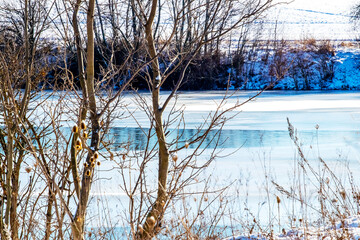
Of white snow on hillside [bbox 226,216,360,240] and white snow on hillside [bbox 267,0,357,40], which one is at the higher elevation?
white snow on hillside [bbox 267,0,357,40]

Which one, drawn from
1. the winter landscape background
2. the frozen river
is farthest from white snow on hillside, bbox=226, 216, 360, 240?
the frozen river

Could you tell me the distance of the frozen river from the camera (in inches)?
238

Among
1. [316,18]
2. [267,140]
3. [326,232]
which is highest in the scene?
[316,18]

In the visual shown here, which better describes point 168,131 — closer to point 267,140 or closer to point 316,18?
point 267,140

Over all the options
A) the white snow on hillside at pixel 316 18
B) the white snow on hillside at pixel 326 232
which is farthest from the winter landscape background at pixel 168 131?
the white snow on hillside at pixel 316 18

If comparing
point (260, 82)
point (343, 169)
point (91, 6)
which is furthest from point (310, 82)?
point (91, 6)

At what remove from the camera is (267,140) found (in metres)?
9.24

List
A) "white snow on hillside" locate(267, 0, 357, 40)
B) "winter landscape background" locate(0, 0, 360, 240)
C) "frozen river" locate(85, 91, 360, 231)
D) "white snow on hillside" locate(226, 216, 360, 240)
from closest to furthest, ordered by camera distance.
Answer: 1. "winter landscape background" locate(0, 0, 360, 240)
2. "white snow on hillside" locate(226, 216, 360, 240)
3. "frozen river" locate(85, 91, 360, 231)
4. "white snow on hillside" locate(267, 0, 357, 40)

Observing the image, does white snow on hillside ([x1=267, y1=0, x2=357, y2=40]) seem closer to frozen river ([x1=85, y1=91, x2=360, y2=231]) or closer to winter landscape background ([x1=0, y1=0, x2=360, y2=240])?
winter landscape background ([x1=0, y1=0, x2=360, y2=240])

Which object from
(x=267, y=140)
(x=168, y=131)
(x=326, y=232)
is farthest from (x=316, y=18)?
(x=168, y=131)

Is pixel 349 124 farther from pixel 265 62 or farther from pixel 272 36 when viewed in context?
pixel 272 36

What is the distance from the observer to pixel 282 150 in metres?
8.26

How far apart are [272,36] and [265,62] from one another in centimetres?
524

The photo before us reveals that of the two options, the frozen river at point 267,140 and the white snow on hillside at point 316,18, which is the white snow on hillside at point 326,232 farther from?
the white snow on hillside at point 316,18
